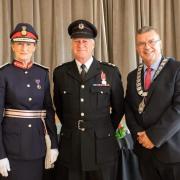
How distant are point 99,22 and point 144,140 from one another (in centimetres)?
142

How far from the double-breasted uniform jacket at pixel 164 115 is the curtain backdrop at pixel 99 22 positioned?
1.08m

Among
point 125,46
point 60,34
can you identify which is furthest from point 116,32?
point 60,34

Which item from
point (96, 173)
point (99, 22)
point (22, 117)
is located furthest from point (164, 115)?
point (99, 22)

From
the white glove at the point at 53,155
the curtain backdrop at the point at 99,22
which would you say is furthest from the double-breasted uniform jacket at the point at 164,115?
the curtain backdrop at the point at 99,22

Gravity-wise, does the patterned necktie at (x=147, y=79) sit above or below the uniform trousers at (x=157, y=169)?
above

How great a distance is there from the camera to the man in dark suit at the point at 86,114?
2.03m

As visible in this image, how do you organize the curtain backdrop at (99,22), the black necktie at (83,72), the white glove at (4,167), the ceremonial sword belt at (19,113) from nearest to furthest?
the white glove at (4,167) → the ceremonial sword belt at (19,113) → the black necktie at (83,72) → the curtain backdrop at (99,22)

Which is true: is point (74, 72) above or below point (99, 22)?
below

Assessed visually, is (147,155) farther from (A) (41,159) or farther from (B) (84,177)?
(A) (41,159)

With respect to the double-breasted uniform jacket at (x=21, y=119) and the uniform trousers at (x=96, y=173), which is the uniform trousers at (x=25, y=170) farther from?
the uniform trousers at (x=96, y=173)

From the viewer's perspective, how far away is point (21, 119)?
6.39ft

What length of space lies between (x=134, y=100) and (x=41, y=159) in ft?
2.33

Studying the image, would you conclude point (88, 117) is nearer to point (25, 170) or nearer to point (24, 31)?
point (25, 170)

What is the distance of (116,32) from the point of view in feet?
9.86
